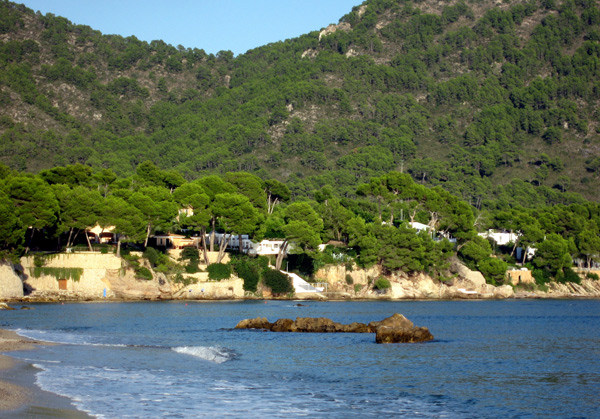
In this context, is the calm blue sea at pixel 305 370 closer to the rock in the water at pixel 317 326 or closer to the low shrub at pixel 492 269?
the rock in the water at pixel 317 326

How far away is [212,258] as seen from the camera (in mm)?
78625

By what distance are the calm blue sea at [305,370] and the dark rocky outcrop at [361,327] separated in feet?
2.78

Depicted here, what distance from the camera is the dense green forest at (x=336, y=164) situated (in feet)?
256

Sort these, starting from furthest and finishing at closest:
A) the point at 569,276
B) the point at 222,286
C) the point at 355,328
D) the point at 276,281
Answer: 1. the point at 569,276
2. the point at 276,281
3. the point at 222,286
4. the point at 355,328

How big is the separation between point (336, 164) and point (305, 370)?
5256 inches

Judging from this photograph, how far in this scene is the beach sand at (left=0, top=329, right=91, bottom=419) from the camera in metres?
17.8

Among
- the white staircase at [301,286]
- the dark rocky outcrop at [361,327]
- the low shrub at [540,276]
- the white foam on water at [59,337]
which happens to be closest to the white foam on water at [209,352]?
the white foam on water at [59,337]

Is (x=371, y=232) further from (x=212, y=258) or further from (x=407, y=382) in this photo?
(x=407, y=382)

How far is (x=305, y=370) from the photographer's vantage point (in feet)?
91.4

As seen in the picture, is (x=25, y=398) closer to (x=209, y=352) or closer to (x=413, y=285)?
(x=209, y=352)

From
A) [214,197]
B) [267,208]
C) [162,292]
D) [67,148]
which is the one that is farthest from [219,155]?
[162,292]

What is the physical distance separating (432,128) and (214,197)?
11063cm

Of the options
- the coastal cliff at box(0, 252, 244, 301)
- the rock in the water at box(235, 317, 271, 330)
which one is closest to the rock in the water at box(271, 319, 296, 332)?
the rock in the water at box(235, 317, 271, 330)

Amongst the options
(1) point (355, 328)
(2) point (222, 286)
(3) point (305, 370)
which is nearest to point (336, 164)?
(2) point (222, 286)
